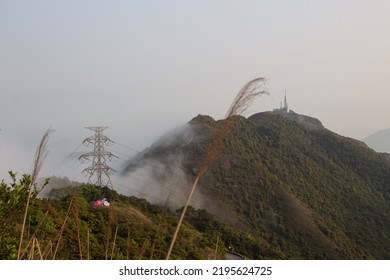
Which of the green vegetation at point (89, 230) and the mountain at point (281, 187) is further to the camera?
the mountain at point (281, 187)

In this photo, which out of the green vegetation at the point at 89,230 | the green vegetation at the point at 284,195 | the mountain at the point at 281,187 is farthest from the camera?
the mountain at the point at 281,187

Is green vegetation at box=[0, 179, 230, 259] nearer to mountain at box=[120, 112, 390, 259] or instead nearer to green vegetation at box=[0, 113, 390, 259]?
green vegetation at box=[0, 113, 390, 259]

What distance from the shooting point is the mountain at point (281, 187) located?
4466 centimetres

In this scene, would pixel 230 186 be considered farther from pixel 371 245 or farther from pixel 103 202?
Result: pixel 103 202

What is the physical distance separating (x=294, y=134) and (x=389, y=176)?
17942mm

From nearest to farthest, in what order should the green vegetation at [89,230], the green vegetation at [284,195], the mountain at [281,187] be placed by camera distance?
the green vegetation at [89,230], the green vegetation at [284,195], the mountain at [281,187]

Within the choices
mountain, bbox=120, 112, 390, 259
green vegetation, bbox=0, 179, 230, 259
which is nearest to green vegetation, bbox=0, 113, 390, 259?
mountain, bbox=120, 112, 390, 259

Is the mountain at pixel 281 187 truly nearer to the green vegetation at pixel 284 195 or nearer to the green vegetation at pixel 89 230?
the green vegetation at pixel 284 195

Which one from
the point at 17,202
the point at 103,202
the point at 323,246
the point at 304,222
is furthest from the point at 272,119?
the point at 17,202

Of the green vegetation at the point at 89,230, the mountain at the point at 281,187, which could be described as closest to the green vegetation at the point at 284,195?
the mountain at the point at 281,187

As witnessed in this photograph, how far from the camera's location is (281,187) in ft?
181

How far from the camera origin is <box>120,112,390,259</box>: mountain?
44656mm

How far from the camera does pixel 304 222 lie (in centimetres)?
4850
